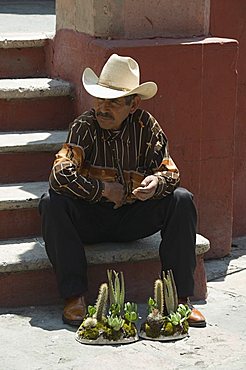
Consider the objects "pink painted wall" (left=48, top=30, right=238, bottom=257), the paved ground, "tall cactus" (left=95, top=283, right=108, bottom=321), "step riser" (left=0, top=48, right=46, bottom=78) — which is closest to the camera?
the paved ground

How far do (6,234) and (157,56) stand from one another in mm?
1268

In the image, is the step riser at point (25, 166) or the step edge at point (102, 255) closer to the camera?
the step edge at point (102, 255)

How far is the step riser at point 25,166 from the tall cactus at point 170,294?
1287 mm

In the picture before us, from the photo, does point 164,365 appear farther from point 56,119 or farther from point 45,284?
point 56,119

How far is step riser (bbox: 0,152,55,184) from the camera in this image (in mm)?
5883

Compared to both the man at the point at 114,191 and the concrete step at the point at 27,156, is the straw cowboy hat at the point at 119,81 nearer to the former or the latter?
the man at the point at 114,191

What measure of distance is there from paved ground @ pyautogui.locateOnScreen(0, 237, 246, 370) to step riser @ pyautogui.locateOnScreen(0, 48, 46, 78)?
6.00ft

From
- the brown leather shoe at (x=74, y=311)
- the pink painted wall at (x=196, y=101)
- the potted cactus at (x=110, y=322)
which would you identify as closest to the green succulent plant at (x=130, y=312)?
the potted cactus at (x=110, y=322)

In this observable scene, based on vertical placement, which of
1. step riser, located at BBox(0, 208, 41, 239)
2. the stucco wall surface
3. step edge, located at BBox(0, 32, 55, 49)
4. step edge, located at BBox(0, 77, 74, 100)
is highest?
the stucco wall surface

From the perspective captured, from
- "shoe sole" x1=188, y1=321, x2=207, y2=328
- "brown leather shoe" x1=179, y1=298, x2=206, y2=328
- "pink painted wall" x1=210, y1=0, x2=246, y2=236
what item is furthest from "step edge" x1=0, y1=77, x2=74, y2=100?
"shoe sole" x1=188, y1=321, x2=207, y2=328

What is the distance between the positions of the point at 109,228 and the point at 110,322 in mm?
625

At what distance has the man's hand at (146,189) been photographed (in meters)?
5.02

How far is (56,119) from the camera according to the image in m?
6.21

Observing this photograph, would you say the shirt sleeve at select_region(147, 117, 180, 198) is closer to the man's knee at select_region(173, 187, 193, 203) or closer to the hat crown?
the man's knee at select_region(173, 187, 193, 203)
